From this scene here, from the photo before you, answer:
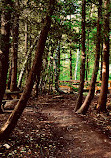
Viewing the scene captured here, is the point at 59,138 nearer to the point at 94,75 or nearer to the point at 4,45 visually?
the point at 4,45

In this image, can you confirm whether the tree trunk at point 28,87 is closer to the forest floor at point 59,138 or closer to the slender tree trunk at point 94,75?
the forest floor at point 59,138

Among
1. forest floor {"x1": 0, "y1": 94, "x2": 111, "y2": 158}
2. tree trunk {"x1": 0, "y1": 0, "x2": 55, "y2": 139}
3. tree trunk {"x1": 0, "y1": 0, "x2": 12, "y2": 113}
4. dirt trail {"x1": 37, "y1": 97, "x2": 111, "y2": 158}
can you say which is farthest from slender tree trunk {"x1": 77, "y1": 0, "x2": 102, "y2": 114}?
tree trunk {"x1": 0, "y1": 0, "x2": 55, "y2": 139}

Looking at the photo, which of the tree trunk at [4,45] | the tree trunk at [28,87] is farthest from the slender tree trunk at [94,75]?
the tree trunk at [28,87]

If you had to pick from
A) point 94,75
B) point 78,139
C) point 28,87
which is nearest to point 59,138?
point 78,139

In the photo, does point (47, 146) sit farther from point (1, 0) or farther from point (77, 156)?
point (1, 0)

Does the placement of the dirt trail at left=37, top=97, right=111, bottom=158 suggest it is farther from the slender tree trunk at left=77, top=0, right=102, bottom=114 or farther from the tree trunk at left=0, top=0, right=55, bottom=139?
the tree trunk at left=0, top=0, right=55, bottom=139

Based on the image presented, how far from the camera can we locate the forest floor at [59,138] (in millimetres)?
5078

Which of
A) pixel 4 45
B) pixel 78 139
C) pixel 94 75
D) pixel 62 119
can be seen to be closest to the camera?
pixel 78 139

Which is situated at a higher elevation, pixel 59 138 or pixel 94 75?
pixel 94 75

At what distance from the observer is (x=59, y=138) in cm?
635

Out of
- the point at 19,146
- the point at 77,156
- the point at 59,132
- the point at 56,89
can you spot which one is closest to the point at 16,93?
the point at 56,89

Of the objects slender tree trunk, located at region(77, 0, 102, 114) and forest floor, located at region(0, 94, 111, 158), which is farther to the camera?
slender tree trunk, located at region(77, 0, 102, 114)

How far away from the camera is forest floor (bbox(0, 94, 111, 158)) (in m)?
5.08

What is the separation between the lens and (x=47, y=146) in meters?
5.55
